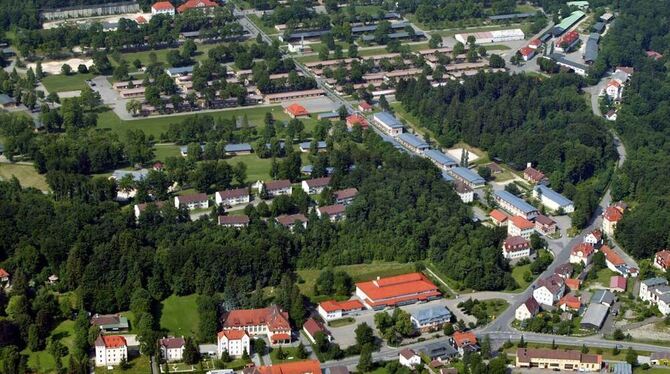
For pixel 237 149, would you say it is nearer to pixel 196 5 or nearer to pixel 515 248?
pixel 515 248

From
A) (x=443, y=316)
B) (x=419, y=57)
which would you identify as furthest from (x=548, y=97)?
(x=443, y=316)

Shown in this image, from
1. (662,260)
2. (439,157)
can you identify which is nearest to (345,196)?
(439,157)

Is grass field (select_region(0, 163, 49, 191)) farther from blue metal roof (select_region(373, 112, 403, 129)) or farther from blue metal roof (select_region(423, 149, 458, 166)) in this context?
blue metal roof (select_region(423, 149, 458, 166))

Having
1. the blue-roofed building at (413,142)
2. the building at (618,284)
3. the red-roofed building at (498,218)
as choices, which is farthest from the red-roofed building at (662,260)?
the blue-roofed building at (413,142)

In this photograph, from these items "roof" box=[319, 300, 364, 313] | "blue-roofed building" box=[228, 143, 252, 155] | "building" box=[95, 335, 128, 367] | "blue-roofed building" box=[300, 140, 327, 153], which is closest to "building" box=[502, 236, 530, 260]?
"roof" box=[319, 300, 364, 313]

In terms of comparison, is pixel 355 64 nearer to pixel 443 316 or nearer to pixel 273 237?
pixel 273 237

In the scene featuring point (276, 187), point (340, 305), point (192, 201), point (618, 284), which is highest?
point (192, 201)
